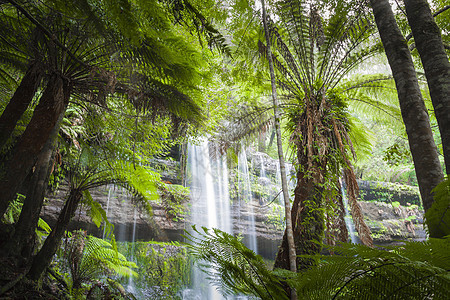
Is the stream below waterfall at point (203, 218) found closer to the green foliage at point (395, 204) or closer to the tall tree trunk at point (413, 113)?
the green foliage at point (395, 204)

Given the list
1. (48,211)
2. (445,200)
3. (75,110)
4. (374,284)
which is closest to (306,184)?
(445,200)

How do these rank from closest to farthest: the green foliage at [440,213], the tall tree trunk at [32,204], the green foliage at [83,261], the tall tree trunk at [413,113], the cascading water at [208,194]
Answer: the green foliage at [440,213] < the tall tree trunk at [413,113] < the tall tree trunk at [32,204] < the green foliage at [83,261] < the cascading water at [208,194]

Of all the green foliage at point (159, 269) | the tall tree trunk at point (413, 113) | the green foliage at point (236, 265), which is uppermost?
the tall tree trunk at point (413, 113)

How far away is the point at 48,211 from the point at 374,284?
371 inches

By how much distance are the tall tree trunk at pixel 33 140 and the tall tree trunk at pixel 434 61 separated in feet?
10.2

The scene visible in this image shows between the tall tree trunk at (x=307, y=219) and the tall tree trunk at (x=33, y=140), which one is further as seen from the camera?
the tall tree trunk at (x=307, y=219)

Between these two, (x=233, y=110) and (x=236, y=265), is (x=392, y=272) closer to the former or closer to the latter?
(x=236, y=265)

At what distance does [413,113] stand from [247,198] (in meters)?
9.45

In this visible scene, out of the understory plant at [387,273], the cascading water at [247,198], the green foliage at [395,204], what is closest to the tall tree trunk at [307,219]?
the understory plant at [387,273]

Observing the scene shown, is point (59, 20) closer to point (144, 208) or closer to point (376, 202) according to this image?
point (144, 208)

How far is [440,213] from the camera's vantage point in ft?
4.32

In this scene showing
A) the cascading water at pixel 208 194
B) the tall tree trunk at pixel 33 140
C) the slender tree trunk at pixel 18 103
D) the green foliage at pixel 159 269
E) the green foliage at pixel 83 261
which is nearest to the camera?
the tall tree trunk at pixel 33 140

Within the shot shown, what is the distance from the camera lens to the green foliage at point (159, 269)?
721 cm

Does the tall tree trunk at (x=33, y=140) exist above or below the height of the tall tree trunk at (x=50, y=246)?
above
